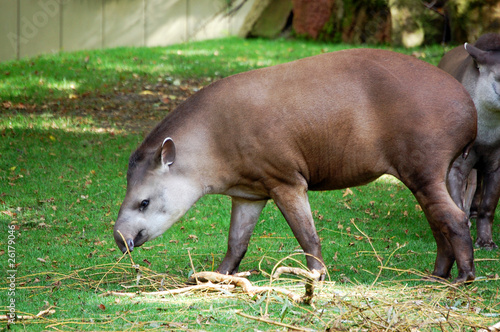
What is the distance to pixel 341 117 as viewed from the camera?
18.3 ft

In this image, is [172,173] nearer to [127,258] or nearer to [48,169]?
[127,258]

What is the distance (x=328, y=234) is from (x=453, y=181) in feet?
5.13

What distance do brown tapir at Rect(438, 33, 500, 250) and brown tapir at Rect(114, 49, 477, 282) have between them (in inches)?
56.3

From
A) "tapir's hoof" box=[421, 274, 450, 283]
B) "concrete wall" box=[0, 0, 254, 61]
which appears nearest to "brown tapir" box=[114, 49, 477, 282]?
"tapir's hoof" box=[421, 274, 450, 283]

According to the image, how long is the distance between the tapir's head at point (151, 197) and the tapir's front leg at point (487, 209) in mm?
3342

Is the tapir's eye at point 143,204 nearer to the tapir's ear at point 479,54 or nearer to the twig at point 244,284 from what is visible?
the twig at point 244,284

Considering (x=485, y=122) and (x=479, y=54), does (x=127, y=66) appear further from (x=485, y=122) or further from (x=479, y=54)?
(x=485, y=122)

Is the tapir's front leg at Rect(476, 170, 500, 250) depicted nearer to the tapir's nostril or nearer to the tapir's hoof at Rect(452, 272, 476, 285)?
the tapir's hoof at Rect(452, 272, 476, 285)

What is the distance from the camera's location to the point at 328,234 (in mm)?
7691

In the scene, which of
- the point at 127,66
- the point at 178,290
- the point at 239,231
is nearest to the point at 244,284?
the point at 178,290

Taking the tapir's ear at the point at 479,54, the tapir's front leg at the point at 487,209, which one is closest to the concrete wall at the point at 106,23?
the tapir's ear at the point at 479,54

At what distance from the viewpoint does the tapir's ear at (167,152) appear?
18.0 feet

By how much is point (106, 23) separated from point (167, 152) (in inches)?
503

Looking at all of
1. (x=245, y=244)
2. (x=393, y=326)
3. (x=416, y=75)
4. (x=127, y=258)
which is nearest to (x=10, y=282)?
(x=127, y=258)
